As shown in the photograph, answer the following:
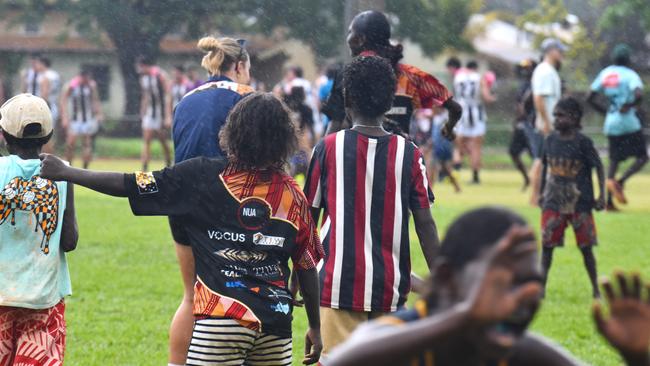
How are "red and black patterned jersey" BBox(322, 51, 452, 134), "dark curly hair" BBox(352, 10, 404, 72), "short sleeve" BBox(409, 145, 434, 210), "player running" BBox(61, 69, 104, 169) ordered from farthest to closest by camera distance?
"player running" BBox(61, 69, 104, 169) → "red and black patterned jersey" BBox(322, 51, 452, 134) → "dark curly hair" BBox(352, 10, 404, 72) → "short sleeve" BBox(409, 145, 434, 210)

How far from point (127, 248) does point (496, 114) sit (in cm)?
3671

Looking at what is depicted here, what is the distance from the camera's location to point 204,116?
571cm

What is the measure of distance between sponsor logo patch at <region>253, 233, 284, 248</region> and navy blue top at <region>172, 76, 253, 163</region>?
3.88ft

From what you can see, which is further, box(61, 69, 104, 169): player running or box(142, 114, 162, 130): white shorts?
box(142, 114, 162, 130): white shorts

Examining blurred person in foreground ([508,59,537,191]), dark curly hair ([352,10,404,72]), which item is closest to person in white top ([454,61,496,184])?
blurred person in foreground ([508,59,537,191])

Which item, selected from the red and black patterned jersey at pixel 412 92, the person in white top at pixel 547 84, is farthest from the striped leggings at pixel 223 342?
the person in white top at pixel 547 84

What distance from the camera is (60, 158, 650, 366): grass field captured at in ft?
24.7

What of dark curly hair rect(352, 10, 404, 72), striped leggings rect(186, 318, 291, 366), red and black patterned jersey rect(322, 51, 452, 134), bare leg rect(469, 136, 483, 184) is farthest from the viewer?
bare leg rect(469, 136, 483, 184)

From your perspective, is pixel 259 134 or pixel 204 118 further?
pixel 204 118

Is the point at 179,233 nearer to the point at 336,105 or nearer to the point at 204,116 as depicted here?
the point at 204,116

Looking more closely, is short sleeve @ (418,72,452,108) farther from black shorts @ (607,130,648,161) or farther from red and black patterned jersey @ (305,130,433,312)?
black shorts @ (607,130,648,161)

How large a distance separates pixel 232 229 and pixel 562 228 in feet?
16.9

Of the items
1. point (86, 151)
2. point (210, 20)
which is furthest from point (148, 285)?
point (210, 20)

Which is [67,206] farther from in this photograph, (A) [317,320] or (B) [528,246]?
(B) [528,246]
